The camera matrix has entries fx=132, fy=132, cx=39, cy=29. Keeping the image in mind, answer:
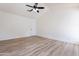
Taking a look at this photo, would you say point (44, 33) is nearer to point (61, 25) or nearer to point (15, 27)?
point (61, 25)

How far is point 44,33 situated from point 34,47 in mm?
623

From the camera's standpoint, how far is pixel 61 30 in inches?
150

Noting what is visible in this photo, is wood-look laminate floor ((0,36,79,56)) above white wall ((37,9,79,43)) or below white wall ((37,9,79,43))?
below

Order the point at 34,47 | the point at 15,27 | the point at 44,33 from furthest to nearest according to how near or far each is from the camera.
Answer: the point at 15,27, the point at 34,47, the point at 44,33

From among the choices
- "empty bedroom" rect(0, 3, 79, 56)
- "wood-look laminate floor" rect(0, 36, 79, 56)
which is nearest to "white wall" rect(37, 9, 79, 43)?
"empty bedroom" rect(0, 3, 79, 56)

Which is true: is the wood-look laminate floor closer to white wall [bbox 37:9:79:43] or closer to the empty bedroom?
the empty bedroom

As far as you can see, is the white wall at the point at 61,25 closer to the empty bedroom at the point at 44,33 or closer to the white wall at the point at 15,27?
the empty bedroom at the point at 44,33

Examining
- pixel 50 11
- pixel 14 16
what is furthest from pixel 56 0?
pixel 14 16

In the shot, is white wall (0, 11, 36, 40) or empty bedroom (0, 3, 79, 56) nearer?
empty bedroom (0, 3, 79, 56)

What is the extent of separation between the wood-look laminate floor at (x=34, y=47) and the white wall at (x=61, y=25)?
0.18 m

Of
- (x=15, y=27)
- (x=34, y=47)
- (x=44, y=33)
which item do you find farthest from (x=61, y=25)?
(x=15, y=27)

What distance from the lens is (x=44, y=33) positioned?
12.6ft

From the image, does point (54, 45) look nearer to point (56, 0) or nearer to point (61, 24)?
point (61, 24)

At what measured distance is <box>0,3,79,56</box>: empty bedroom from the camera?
12.2 feet
